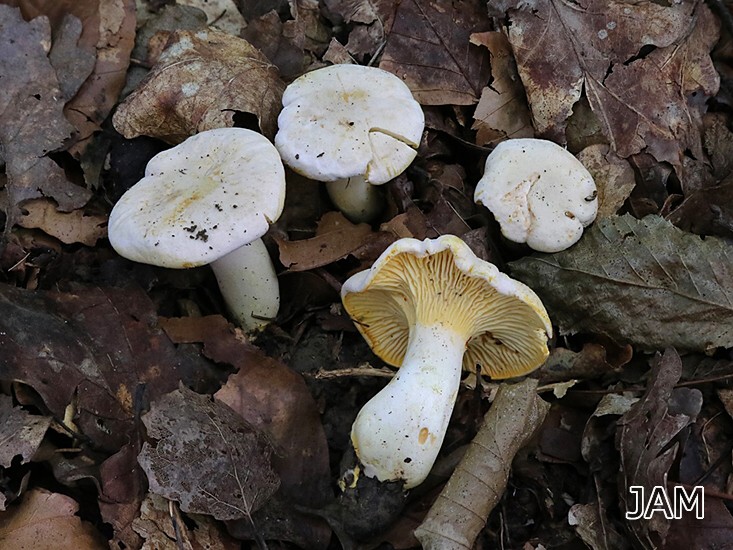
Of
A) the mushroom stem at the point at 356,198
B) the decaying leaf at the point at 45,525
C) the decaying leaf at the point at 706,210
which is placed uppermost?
the decaying leaf at the point at 706,210

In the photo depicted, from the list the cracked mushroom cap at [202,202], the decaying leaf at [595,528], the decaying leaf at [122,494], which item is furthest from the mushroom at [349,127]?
the decaying leaf at [595,528]

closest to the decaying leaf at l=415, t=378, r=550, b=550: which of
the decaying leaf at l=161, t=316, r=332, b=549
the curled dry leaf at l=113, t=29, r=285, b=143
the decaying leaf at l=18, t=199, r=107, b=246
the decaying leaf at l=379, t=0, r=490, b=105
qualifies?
the decaying leaf at l=161, t=316, r=332, b=549

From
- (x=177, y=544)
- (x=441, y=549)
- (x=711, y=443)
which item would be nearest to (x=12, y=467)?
(x=177, y=544)

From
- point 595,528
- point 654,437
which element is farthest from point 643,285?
point 595,528

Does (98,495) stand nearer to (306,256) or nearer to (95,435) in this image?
(95,435)

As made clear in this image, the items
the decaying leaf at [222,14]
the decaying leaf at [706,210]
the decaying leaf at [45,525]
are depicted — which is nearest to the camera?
the decaying leaf at [45,525]

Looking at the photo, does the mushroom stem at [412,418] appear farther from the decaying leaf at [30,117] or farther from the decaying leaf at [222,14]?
the decaying leaf at [222,14]
